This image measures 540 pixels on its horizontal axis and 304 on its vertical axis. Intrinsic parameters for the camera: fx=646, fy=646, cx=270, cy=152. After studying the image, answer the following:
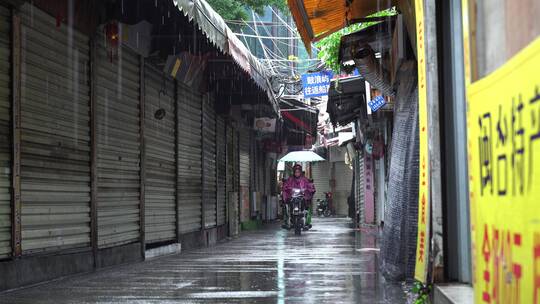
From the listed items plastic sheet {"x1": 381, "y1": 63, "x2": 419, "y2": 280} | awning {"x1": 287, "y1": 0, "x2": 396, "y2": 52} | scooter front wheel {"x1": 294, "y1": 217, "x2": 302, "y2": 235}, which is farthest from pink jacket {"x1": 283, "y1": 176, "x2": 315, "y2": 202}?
plastic sheet {"x1": 381, "y1": 63, "x2": 419, "y2": 280}

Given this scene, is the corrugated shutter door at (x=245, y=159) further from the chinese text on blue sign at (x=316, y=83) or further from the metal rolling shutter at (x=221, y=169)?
the metal rolling shutter at (x=221, y=169)

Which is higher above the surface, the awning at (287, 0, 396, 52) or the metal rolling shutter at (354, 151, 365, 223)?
the awning at (287, 0, 396, 52)

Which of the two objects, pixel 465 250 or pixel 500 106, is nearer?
pixel 500 106

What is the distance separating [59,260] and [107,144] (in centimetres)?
204

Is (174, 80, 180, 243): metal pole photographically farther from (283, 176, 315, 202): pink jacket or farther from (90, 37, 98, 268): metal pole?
(283, 176, 315, 202): pink jacket

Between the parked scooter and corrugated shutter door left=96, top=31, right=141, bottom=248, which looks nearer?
corrugated shutter door left=96, top=31, right=141, bottom=248

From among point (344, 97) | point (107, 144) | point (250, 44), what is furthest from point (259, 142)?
point (107, 144)

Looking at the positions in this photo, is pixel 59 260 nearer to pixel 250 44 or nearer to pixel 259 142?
pixel 259 142

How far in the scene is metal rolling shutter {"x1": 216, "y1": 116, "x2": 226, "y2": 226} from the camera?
16719 millimetres

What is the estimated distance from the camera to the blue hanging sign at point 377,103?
1317 cm

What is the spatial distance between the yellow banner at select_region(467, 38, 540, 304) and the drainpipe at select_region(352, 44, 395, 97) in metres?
→ 5.77

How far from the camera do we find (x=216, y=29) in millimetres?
9508

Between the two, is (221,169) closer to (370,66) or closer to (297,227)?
(297,227)

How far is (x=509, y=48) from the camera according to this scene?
2.93 metres
